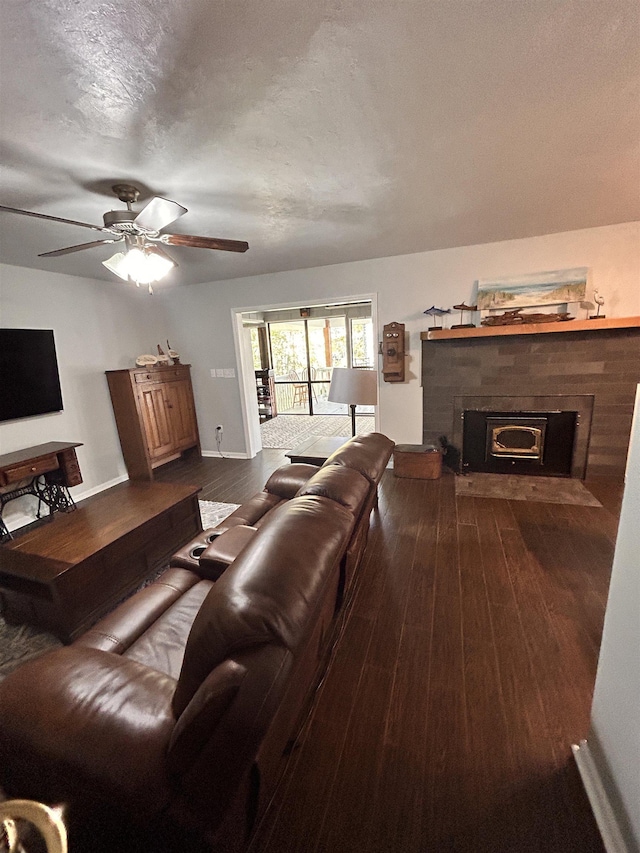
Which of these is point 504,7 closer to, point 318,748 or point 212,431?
point 318,748

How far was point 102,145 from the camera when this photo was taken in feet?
5.01

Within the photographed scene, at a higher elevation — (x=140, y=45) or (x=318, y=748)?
(x=140, y=45)

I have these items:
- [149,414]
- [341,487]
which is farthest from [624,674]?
[149,414]

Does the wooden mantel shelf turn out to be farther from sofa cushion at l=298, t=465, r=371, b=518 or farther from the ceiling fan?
sofa cushion at l=298, t=465, r=371, b=518

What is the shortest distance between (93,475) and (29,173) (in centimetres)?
317

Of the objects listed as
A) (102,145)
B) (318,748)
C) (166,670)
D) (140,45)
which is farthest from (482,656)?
(102,145)

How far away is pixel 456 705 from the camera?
4.63 feet

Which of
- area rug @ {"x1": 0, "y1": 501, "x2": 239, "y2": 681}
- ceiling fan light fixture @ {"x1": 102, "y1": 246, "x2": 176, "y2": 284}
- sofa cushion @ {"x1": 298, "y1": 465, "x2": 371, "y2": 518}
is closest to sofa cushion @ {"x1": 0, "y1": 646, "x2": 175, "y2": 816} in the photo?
sofa cushion @ {"x1": 298, "y1": 465, "x2": 371, "y2": 518}

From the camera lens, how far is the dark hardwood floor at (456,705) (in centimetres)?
106

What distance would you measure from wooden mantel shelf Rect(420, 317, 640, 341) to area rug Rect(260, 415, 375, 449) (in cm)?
238

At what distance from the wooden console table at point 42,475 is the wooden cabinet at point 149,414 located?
2.51ft

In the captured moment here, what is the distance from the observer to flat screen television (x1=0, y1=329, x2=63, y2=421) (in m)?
3.12

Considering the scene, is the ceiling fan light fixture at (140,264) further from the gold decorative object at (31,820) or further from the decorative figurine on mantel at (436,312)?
the decorative figurine on mantel at (436,312)

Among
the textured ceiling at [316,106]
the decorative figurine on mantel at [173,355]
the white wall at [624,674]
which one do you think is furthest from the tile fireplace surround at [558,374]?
the decorative figurine on mantel at [173,355]
